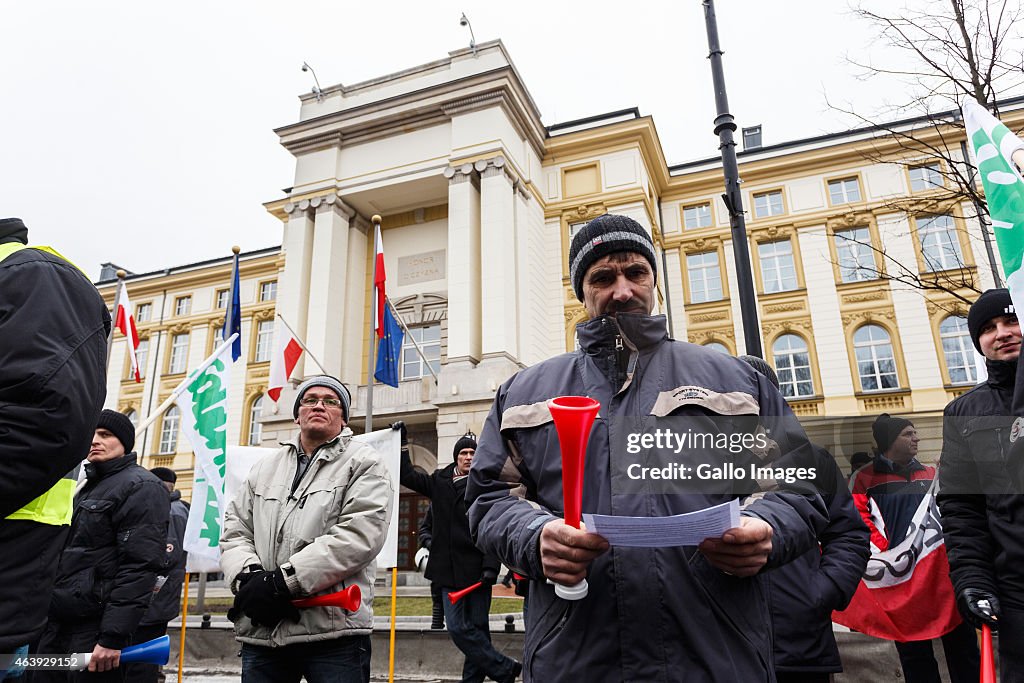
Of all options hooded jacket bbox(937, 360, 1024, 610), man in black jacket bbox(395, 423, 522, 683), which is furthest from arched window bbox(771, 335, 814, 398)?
hooded jacket bbox(937, 360, 1024, 610)

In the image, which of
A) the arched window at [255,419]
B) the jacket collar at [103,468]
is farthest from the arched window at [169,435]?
the jacket collar at [103,468]

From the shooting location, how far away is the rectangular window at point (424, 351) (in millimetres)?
23344

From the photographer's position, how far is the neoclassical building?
21.4 metres

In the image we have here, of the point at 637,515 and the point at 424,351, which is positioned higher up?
the point at 424,351

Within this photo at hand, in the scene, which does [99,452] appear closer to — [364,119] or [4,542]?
[4,542]

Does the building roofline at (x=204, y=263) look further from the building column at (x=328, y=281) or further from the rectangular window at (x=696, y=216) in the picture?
the rectangular window at (x=696, y=216)

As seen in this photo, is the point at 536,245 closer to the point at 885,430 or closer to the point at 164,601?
the point at 164,601

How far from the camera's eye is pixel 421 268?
24281 millimetres

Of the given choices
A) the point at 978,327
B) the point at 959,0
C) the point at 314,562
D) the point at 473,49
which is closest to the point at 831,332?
the point at 473,49

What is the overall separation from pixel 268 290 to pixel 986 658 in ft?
113

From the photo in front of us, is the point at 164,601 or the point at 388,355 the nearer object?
the point at 164,601

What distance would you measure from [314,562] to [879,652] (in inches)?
177

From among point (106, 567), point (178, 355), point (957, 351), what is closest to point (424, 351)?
point (178, 355)

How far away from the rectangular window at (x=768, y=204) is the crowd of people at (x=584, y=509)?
23995 millimetres
